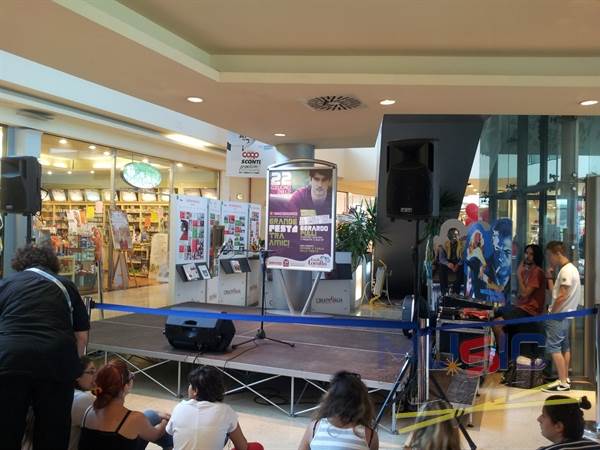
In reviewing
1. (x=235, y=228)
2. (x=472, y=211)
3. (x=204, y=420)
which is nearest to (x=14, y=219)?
(x=235, y=228)

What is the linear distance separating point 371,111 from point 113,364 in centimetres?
359

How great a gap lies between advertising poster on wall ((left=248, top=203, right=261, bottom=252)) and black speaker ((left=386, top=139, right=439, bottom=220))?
A: 19.1 ft

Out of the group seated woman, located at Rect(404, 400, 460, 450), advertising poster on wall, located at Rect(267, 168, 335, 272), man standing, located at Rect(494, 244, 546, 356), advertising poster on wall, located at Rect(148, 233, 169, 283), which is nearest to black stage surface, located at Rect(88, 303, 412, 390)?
advertising poster on wall, located at Rect(267, 168, 335, 272)

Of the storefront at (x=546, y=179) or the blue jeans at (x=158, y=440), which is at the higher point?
the storefront at (x=546, y=179)

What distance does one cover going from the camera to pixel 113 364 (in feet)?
8.29

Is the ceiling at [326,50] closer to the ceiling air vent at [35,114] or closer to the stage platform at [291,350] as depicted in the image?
the stage platform at [291,350]

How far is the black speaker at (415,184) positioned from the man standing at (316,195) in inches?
95.4

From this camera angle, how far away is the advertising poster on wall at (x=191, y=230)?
7.61 m

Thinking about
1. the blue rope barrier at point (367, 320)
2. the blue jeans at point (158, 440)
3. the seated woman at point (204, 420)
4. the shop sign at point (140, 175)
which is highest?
the shop sign at point (140, 175)

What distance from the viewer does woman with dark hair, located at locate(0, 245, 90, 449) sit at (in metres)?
2.45

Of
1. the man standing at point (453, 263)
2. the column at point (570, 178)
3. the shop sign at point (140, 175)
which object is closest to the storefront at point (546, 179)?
the column at point (570, 178)

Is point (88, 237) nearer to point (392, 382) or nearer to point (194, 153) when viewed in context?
point (194, 153)

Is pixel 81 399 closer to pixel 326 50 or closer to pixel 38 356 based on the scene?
pixel 38 356

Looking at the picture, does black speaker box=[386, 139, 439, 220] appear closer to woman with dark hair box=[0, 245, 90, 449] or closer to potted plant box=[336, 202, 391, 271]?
woman with dark hair box=[0, 245, 90, 449]
